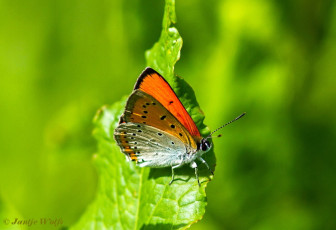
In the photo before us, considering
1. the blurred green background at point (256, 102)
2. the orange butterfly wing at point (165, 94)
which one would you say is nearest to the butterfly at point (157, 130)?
the orange butterfly wing at point (165, 94)

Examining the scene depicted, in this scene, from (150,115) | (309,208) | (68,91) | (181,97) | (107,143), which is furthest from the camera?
(68,91)

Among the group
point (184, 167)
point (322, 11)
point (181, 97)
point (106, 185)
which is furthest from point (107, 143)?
point (322, 11)

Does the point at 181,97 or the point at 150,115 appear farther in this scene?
the point at 150,115

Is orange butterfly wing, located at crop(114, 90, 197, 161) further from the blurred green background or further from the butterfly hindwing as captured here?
the blurred green background

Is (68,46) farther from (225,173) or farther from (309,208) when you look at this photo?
(309,208)

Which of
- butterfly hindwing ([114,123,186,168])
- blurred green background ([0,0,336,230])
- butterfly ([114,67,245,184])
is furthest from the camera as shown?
blurred green background ([0,0,336,230])

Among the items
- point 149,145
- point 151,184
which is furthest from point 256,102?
point 151,184

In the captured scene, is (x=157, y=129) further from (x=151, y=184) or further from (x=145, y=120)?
(x=151, y=184)

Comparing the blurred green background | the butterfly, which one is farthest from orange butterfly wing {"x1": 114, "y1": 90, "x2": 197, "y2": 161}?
the blurred green background
